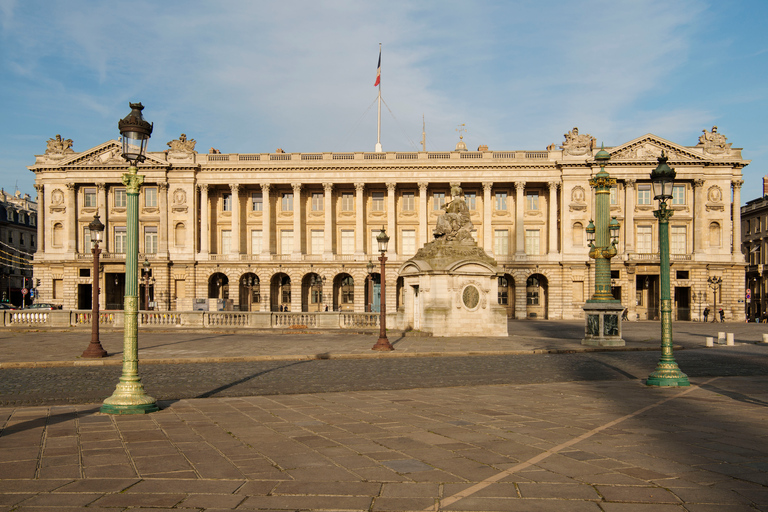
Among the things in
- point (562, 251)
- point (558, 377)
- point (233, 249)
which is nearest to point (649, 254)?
point (562, 251)

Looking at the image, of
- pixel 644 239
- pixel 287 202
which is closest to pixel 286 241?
pixel 287 202

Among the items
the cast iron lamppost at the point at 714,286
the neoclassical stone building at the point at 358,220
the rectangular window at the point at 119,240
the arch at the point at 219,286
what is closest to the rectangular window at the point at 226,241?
the neoclassical stone building at the point at 358,220

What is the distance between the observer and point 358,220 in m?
70.0

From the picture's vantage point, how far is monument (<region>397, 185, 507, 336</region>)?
2909 cm

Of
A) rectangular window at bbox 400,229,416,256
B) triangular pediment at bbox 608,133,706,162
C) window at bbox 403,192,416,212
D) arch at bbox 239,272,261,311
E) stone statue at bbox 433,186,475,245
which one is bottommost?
arch at bbox 239,272,261,311

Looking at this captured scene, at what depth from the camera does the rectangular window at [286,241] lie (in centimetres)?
7138

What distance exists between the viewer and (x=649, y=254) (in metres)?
65.9

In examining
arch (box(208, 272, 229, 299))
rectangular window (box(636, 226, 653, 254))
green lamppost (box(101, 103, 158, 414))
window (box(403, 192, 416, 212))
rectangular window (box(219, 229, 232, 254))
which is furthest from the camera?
window (box(403, 192, 416, 212))

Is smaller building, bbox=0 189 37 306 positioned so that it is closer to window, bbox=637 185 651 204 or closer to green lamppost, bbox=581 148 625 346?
window, bbox=637 185 651 204

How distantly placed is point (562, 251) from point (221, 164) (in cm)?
3549

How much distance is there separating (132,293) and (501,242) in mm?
62001

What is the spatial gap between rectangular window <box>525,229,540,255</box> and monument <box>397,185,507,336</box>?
134ft

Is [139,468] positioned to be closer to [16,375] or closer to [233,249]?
[16,375]

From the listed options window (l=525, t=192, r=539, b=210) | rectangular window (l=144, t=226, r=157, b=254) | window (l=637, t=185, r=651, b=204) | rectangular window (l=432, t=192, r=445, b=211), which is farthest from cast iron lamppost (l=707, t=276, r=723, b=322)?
rectangular window (l=144, t=226, r=157, b=254)
